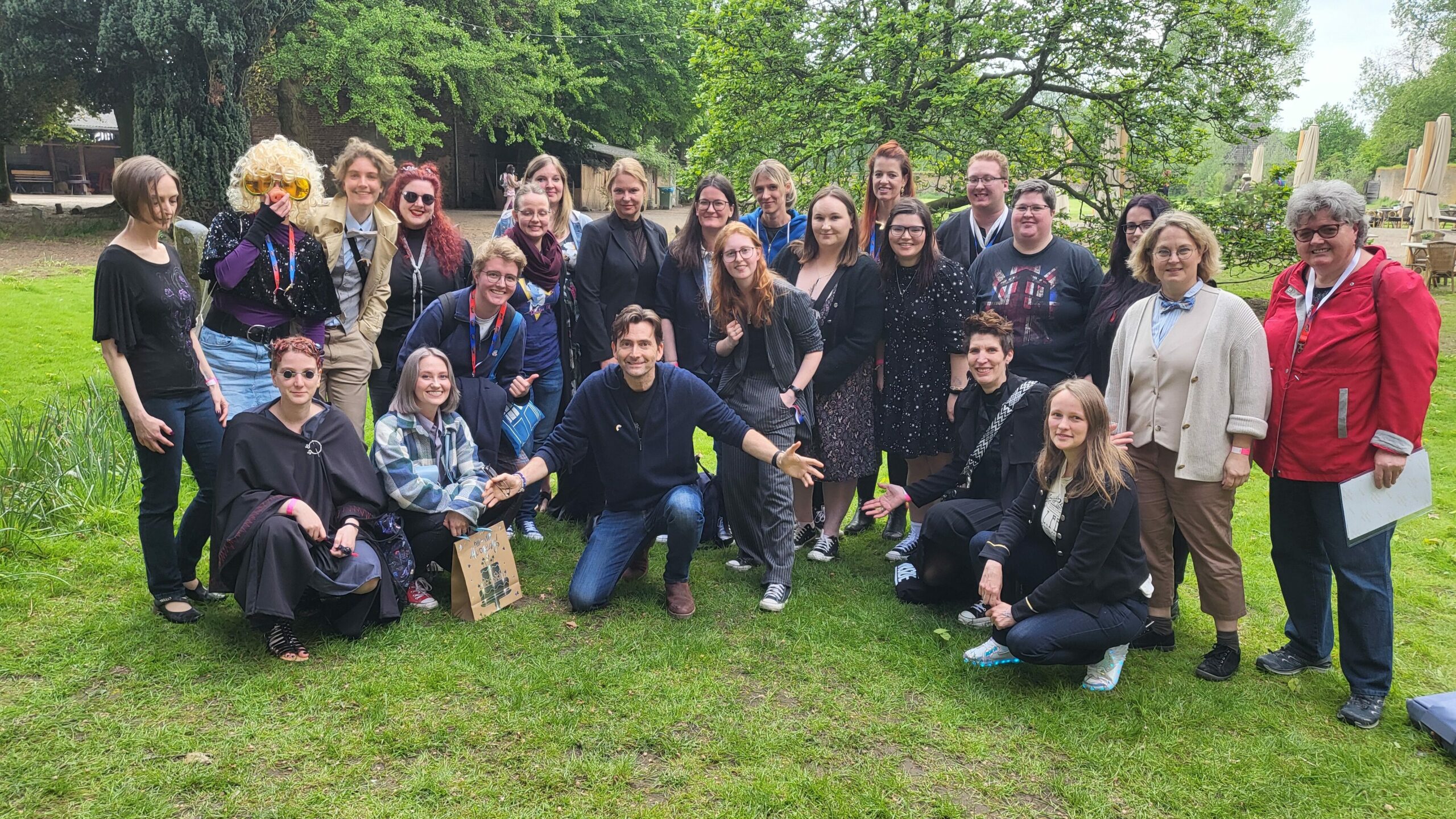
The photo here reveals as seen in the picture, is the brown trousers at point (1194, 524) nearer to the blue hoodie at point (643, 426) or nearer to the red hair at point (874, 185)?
the blue hoodie at point (643, 426)

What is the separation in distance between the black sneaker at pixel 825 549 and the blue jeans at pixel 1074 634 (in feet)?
5.15

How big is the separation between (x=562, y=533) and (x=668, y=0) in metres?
30.7

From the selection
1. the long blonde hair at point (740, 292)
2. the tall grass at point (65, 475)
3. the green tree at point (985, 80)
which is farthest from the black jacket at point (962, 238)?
the tall grass at point (65, 475)

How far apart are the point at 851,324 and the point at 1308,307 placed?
213 cm

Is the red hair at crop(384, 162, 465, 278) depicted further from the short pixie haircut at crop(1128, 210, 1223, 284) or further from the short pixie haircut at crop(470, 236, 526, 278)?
the short pixie haircut at crop(1128, 210, 1223, 284)

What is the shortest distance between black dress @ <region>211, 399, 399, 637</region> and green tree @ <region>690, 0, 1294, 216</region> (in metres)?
7.05

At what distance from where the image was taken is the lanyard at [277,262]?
4207 millimetres

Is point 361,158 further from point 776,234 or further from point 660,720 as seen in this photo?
point 660,720

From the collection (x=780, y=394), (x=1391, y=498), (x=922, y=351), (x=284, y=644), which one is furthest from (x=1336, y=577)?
(x=284, y=644)

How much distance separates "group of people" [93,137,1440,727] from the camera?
356 cm

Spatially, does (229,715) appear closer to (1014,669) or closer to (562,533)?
(562,533)

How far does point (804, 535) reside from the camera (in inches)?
212

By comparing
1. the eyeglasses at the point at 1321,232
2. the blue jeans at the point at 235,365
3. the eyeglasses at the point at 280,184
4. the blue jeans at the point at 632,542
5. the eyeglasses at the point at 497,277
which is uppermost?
the eyeglasses at the point at 280,184

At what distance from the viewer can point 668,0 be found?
3197 cm
